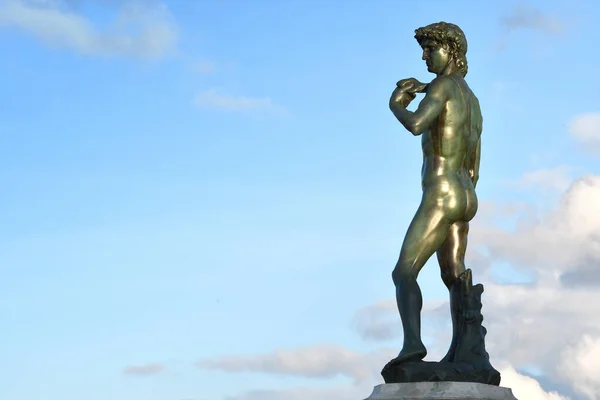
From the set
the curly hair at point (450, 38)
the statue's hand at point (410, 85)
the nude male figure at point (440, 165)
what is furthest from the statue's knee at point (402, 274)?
the curly hair at point (450, 38)

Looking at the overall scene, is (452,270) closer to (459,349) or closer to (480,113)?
(459,349)

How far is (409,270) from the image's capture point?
15.1m

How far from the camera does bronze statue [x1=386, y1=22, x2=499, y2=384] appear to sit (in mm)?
15055

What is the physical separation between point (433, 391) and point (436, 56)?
432cm

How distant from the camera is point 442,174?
50.6 ft

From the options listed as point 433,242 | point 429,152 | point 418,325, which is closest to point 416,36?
point 429,152

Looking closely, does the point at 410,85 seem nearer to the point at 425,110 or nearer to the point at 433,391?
the point at 425,110

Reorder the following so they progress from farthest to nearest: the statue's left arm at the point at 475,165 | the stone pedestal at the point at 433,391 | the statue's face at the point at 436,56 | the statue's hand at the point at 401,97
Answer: the statue's left arm at the point at 475,165
the statue's face at the point at 436,56
the statue's hand at the point at 401,97
the stone pedestal at the point at 433,391

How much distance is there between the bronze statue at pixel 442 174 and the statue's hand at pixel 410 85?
0.01 metres

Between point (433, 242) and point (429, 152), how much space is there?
1170 millimetres

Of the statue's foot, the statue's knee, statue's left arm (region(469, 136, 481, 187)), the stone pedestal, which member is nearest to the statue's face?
statue's left arm (region(469, 136, 481, 187))

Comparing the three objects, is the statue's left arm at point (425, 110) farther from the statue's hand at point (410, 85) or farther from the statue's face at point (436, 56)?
the statue's face at point (436, 56)

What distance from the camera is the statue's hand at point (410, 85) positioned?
51.7 ft

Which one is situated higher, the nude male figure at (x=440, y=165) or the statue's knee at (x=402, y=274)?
the nude male figure at (x=440, y=165)
